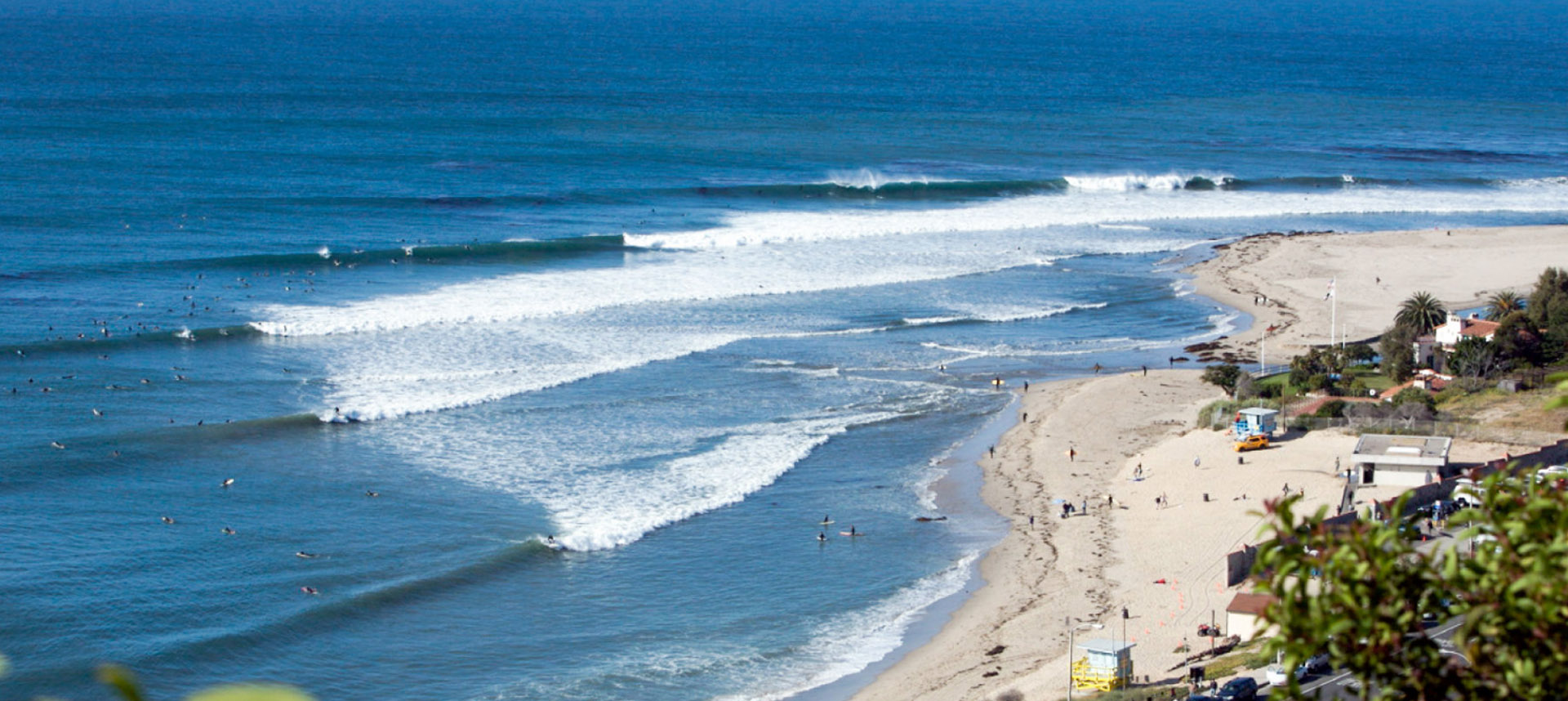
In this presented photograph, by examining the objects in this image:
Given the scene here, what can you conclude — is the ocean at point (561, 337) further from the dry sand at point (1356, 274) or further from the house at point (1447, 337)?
the house at point (1447, 337)

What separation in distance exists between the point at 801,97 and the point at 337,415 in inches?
3394

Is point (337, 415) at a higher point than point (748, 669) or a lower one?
higher

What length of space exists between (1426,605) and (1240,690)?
54.1ft

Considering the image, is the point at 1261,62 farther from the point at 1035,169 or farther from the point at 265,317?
the point at 265,317

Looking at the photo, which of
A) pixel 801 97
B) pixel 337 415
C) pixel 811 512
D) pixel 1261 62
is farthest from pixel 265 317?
pixel 1261 62

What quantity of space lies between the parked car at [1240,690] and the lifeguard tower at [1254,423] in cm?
1777

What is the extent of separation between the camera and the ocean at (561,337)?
2938 cm

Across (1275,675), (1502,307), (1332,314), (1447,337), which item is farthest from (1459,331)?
(1275,675)

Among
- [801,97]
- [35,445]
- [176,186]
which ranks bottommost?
[35,445]

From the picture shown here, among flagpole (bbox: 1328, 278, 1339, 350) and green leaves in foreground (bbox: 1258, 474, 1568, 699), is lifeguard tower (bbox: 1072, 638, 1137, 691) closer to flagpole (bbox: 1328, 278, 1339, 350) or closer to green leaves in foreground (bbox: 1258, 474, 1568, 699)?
green leaves in foreground (bbox: 1258, 474, 1568, 699)

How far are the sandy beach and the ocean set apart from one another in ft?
3.65

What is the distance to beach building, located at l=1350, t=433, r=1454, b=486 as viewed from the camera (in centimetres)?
3481

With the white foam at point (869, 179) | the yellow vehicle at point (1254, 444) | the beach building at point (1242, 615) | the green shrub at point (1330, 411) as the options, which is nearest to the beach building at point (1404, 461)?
the yellow vehicle at point (1254, 444)

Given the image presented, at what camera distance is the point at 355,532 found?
33719mm
